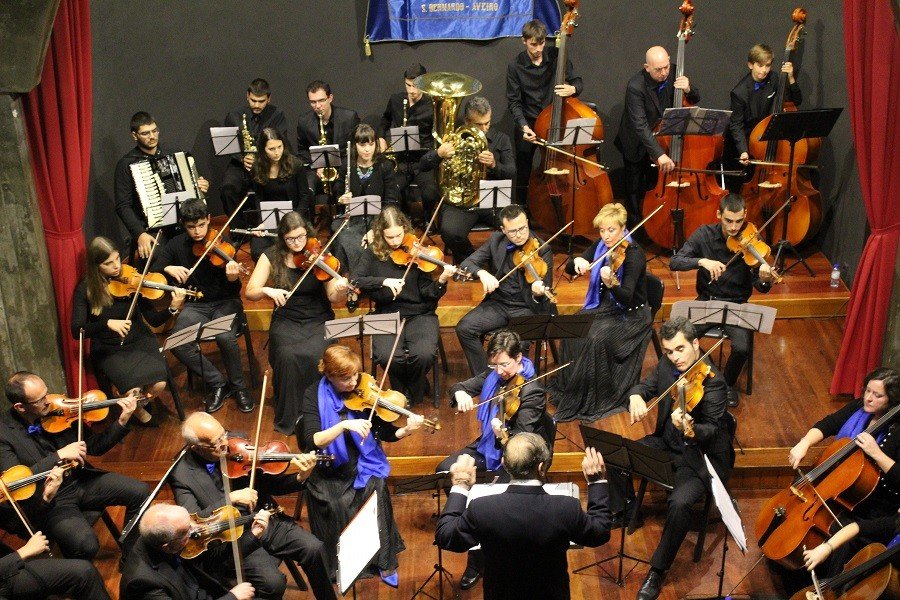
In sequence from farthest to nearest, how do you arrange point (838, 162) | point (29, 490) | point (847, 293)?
point (838, 162) < point (847, 293) < point (29, 490)

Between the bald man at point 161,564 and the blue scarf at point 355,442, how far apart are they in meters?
0.89

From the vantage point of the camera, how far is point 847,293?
7051 millimetres

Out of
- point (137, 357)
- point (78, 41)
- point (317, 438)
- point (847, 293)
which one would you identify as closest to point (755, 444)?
point (847, 293)

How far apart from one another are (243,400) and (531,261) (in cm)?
194

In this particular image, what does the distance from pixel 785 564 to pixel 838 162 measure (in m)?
3.78

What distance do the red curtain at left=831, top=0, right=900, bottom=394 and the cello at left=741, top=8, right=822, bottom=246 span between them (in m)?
1.31

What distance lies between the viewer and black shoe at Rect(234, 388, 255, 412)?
6223mm

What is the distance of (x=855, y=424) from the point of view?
4.99 metres

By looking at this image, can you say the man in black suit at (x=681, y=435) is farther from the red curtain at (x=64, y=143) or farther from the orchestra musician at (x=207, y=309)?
the red curtain at (x=64, y=143)

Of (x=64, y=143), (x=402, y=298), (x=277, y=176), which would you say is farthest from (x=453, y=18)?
(x=64, y=143)

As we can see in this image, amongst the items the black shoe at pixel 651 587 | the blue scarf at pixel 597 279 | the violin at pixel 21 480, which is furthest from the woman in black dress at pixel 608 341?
the violin at pixel 21 480

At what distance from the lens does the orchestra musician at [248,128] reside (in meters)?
7.50

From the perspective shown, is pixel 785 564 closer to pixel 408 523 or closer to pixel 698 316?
pixel 698 316

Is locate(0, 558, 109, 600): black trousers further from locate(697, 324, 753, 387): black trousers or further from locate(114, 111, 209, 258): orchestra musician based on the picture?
locate(697, 324, 753, 387): black trousers
